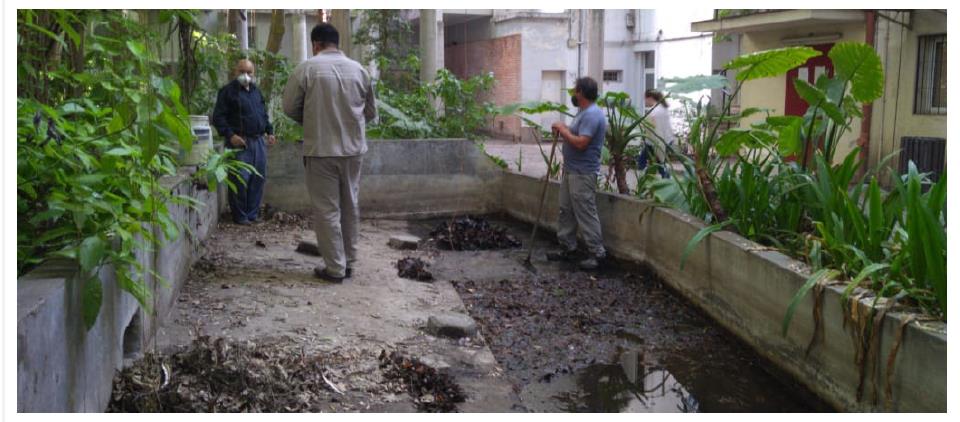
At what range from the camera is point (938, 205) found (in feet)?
14.9

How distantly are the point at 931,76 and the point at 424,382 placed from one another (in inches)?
423

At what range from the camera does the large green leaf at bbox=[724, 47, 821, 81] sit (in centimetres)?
662

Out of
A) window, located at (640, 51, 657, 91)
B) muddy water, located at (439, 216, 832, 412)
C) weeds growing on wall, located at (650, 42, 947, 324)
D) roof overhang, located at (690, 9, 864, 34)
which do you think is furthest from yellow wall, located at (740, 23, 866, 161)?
muddy water, located at (439, 216, 832, 412)

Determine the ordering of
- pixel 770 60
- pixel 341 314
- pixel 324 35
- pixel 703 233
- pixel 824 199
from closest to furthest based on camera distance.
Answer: pixel 824 199 → pixel 341 314 → pixel 703 233 → pixel 324 35 → pixel 770 60

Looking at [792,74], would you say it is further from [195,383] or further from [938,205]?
[195,383]

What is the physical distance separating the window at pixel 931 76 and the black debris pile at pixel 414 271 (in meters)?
8.65

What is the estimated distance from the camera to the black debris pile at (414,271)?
703 cm

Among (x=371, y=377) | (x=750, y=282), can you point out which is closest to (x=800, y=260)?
(x=750, y=282)

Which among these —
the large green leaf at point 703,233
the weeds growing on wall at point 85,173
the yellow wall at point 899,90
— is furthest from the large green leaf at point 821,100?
the yellow wall at point 899,90

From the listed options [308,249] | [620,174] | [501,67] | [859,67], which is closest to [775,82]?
[620,174]

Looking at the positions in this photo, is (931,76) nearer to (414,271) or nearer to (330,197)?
(414,271)

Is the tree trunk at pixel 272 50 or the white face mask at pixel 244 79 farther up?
the tree trunk at pixel 272 50

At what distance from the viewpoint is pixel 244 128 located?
8586 millimetres

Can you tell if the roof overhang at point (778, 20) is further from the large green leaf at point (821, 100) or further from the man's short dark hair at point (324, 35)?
the man's short dark hair at point (324, 35)
